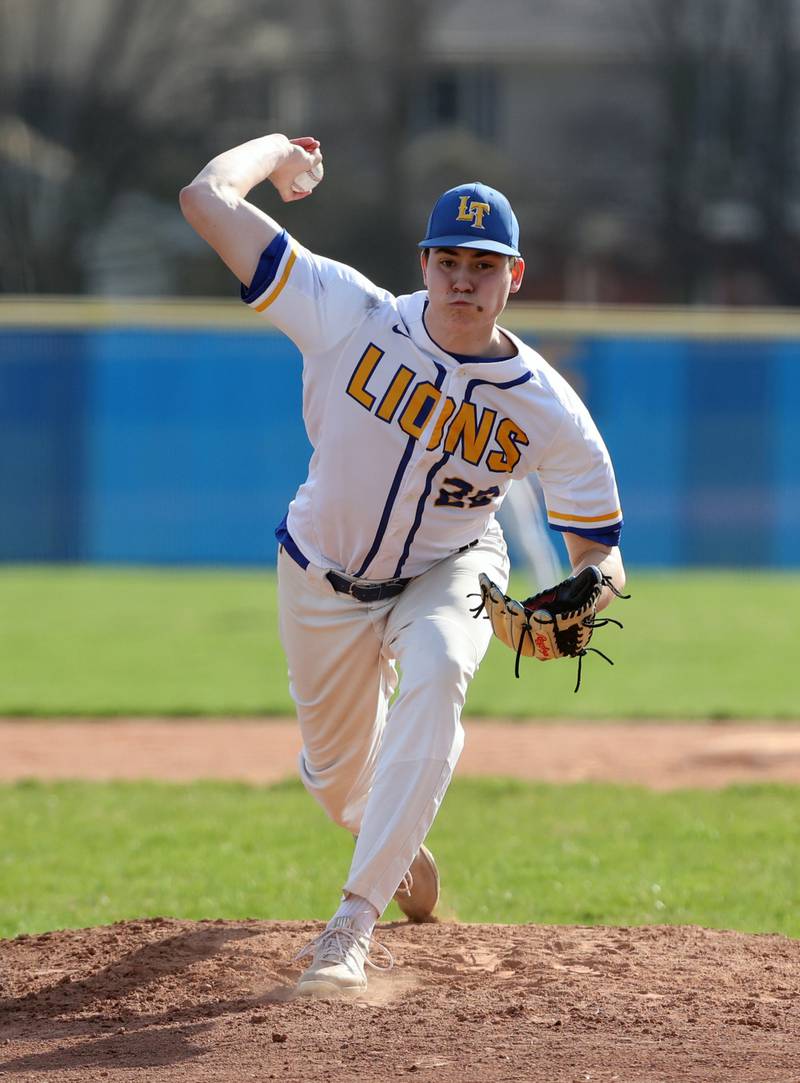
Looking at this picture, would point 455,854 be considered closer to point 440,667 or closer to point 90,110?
point 440,667

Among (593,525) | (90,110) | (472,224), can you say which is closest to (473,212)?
(472,224)

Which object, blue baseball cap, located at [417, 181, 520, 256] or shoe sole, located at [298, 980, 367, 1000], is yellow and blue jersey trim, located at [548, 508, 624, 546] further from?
shoe sole, located at [298, 980, 367, 1000]

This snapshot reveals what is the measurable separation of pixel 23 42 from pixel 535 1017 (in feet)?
A: 113

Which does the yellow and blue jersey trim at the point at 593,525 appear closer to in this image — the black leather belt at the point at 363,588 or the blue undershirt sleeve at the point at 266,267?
the black leather belt at the point at 363,588

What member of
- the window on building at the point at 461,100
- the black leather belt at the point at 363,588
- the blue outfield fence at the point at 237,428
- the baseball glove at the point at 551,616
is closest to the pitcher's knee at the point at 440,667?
the baseball glove at the point at 551,616

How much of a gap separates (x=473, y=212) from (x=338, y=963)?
183 cm

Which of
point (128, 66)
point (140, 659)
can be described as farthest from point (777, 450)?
point (128, 66)

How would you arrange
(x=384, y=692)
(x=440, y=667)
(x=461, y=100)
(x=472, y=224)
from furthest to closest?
1. (x=461, y=100)
2. (x=384, y=692)
3. (x=472, y=224)
4. (x=440, y=667)

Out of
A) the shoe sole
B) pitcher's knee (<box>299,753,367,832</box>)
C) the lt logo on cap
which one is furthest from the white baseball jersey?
the shoe sole

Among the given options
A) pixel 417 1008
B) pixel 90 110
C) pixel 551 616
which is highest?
pixel 90 110

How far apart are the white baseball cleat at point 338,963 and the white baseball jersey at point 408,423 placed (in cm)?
94

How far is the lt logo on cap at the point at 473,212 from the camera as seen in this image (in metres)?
4.01

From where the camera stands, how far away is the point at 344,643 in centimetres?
430

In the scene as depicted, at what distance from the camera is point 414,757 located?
3834 mm
